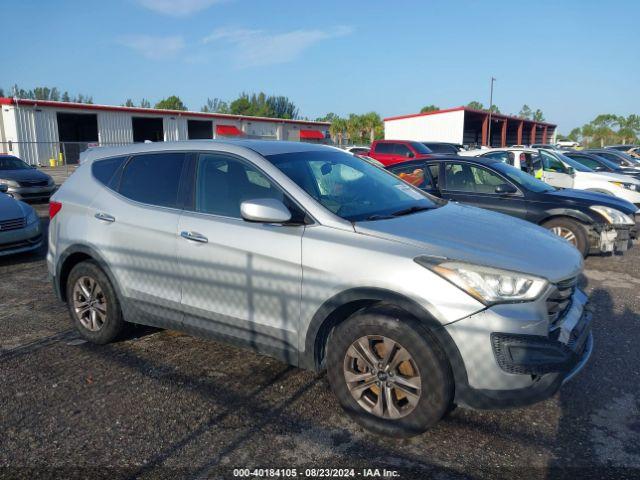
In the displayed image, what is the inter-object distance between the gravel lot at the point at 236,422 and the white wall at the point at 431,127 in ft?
133

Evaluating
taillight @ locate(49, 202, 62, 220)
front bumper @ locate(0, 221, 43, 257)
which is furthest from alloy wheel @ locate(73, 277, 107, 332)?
front bumper @ locate(0, 221, 43, 257)

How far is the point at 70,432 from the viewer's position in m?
3.14

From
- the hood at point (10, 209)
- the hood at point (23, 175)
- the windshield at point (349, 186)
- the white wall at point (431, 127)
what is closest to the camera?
the windshield at point (349, 186)

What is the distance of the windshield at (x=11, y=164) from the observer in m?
15.1

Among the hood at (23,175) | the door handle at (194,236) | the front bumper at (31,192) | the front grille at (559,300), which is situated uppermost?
the door handle at (194,236)

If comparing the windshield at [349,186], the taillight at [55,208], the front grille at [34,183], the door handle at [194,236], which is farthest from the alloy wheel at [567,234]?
the front grille at [34,183]

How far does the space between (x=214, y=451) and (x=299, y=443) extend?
0.49m

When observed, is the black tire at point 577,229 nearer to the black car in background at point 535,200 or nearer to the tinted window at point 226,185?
the black car in background at point 535,200

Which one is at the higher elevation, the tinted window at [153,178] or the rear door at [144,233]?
the tinted window at [153,178]

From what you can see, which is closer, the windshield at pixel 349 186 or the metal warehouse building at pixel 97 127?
the windshield at pixel 349 186

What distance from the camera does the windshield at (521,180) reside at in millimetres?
7590

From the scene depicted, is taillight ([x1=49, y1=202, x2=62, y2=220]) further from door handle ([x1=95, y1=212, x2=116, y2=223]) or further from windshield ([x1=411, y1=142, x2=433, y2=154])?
windshield ([x1=411, y1=142, x2=433, y2=154])

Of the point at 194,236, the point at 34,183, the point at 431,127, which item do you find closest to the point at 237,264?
the point at 194,236

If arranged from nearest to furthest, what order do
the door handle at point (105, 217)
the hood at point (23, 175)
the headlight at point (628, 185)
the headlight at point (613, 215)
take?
the door handle at point (105, 217), the headlight at point (613, 215), the headlight at point (628, 185), the hood at point (23, 175)
